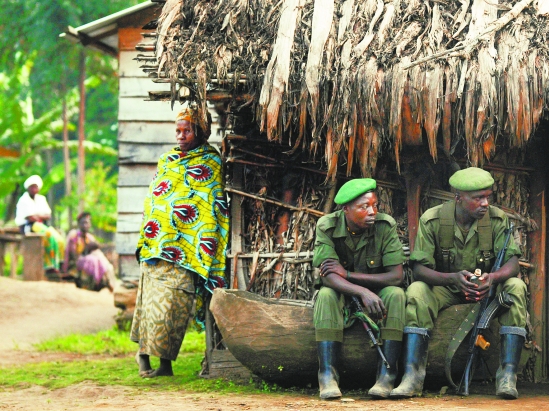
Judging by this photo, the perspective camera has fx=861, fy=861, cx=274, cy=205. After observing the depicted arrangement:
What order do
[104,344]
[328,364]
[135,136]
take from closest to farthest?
[328,364], [104,344], [135,136]

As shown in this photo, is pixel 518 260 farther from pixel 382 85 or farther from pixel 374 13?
pixel 374 13

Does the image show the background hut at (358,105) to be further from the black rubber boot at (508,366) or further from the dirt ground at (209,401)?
the dirt ground at (209,401)

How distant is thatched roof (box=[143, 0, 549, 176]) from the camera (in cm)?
615

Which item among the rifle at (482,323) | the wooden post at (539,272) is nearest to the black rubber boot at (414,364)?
the rifle at (482,323)

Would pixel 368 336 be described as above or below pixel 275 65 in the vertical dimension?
below

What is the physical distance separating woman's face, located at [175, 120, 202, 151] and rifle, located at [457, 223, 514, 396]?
2834 mm

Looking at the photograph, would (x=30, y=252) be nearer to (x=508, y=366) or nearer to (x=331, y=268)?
(x=331, y=268)

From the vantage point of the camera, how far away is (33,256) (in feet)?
46.2

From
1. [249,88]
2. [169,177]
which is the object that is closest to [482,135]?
[249,88]

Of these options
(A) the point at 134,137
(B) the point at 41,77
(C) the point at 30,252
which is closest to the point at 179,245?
(A) the point at 134,137

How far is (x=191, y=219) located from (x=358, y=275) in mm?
1776

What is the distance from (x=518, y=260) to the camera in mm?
6340

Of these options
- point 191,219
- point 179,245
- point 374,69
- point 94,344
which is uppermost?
point 374,69

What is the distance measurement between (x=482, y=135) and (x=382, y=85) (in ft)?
2.64
